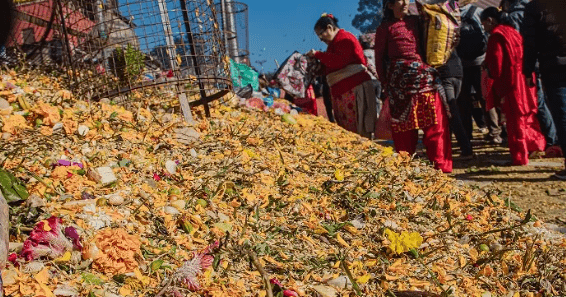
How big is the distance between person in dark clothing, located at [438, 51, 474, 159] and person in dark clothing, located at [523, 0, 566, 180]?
1.07 meters

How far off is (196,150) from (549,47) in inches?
127

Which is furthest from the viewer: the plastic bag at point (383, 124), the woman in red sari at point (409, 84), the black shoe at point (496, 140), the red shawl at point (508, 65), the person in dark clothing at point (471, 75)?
the black shoe at point (496, 140)

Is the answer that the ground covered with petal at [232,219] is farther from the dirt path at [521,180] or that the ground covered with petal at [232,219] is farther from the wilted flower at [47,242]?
the dirt path at [521,180]

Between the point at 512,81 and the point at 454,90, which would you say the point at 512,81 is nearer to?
the point at 512,81

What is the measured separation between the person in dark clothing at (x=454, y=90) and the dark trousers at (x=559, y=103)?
1.23 meters

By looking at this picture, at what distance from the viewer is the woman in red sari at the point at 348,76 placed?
18.8ft

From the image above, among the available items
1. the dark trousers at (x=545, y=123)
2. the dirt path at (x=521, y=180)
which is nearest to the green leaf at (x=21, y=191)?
the dirt path at (x=521, y=180)

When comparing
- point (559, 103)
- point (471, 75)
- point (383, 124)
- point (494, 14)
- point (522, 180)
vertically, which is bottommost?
point (522, 180)

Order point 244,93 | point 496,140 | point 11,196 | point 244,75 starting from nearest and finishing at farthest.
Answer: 1. point 11,196
2. point 244,93
3. point 496,140
4. point 244,75

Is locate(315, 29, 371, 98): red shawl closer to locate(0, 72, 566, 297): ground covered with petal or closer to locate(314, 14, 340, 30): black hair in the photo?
locate(314, 14, 340, 30): black hair

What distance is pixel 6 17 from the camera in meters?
0.73

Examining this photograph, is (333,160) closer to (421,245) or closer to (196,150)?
(196,150)

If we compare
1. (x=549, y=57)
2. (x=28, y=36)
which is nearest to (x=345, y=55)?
(x=549, y=57)

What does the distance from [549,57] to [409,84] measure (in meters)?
1.16
